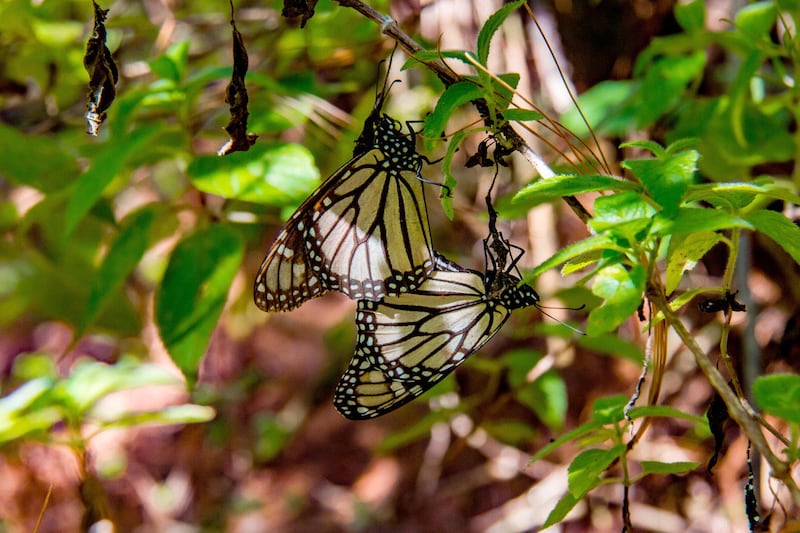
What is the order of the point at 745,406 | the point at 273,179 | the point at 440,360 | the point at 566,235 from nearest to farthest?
the point at 745,406 < the point at 273,179 < the point at 440,360 < the point at 566,235

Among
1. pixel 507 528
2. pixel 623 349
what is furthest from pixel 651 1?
pixel 507 528

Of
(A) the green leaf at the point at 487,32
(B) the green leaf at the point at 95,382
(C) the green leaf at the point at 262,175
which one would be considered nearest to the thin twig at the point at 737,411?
(A) the green leaf at the point at 487,32

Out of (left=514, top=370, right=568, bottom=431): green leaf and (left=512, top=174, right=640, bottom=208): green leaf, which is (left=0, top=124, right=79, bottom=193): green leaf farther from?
(left=512, top=174, right=640, bottom=208): green leaf

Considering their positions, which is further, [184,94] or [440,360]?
[440,360]

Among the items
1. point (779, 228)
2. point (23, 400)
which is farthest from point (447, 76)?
point (23, 400)

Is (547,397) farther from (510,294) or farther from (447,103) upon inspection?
(447,103)

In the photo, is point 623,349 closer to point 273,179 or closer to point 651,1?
point 273,179

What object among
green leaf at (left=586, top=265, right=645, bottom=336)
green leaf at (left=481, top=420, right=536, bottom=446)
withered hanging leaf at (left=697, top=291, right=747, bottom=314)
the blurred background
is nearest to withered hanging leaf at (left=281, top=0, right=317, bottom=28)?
the blurred background
